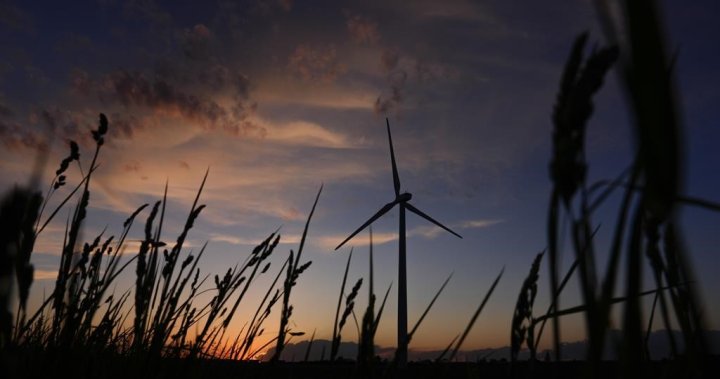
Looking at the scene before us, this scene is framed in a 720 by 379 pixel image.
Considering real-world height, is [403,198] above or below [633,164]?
above

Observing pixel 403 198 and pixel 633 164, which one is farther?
pixel 403 198

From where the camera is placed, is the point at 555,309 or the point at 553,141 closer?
the point at 553,141

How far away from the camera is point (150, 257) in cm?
303

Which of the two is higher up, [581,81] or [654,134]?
[581,81]

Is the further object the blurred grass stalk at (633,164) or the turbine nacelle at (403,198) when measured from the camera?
the turbine nacelle at (403,198)

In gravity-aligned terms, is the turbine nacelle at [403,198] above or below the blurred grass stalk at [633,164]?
above

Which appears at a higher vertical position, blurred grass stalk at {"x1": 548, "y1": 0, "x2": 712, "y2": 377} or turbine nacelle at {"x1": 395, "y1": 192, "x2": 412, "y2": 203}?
turbine nacelle at {"x1": 395, "y1": 192, "x2": 412, "y2": 203}

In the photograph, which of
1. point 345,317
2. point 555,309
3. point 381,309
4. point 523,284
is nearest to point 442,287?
point 381,309

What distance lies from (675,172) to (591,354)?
50 centimetres

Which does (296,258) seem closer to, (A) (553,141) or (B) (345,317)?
(B) (345,317)

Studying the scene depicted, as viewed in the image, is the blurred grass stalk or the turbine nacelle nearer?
the blurred grass stalk

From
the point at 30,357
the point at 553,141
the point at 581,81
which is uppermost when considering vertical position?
the point at 581,81

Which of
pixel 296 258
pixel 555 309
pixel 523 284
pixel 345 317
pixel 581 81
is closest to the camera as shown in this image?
pixel 581 81

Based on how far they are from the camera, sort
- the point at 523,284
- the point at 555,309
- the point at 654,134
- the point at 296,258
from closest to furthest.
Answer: the point at 654,134
the point at 555,309
the point at 523,284
the point at 296,258
